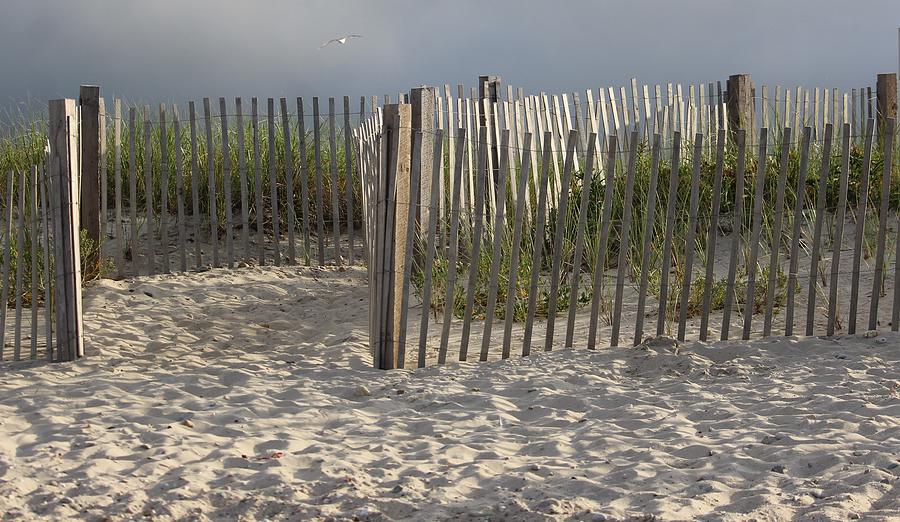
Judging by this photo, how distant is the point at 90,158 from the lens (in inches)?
312

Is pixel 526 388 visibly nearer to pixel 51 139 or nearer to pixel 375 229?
pixel 375 229

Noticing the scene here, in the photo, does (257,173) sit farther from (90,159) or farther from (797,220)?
(797,220)

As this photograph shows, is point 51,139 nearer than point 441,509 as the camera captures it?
No

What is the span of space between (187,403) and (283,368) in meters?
0.82

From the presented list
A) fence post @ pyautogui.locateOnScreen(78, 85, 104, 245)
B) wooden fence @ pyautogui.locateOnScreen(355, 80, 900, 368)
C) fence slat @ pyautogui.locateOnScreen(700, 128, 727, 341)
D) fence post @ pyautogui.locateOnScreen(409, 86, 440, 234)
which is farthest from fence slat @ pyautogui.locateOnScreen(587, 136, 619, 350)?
fence post @ pyautogui.locateOnScreen(78, 85, 104, 245)

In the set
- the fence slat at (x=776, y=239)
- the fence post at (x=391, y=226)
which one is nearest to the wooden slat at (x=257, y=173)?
the fence post at (x=391, y=226)

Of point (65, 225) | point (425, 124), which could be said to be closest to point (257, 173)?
point (425, 124)

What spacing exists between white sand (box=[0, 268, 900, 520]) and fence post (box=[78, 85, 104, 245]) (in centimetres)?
223

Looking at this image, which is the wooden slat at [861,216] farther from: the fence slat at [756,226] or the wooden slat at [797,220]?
the fence slat at [756,226]

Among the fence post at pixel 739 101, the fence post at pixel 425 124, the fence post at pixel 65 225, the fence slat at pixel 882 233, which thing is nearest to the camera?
the fence slat at pixel 882 233

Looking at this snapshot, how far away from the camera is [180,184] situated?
810cm

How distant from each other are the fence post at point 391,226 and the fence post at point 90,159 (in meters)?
Answer: 3.68

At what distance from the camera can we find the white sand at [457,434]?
3.37 m

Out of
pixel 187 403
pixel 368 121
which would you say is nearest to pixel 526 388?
pixel 187 403
